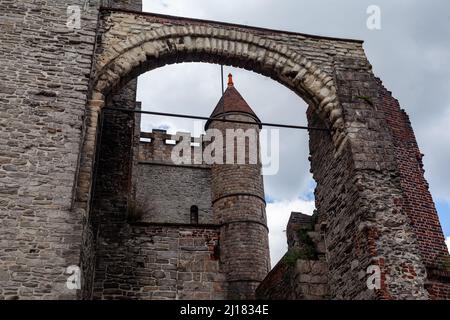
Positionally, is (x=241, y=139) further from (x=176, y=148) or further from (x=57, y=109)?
(x=57, y=109)

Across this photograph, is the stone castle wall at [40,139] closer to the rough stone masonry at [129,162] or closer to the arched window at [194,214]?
the rough stone masonry at [129,162]

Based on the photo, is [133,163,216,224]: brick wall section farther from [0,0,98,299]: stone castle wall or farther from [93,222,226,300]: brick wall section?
[0,0,98,299]: stone castle wall

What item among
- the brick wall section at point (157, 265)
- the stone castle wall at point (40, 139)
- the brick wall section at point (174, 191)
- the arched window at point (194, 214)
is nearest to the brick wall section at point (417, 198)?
the brick wall section at point (157, 265)

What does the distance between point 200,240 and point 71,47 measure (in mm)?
4588

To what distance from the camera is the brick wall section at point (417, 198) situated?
799 centimetres

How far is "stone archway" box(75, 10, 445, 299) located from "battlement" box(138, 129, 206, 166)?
11507mm

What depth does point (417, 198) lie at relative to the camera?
9070 mm

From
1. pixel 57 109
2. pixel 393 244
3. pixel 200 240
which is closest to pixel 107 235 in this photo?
pixel 200 240

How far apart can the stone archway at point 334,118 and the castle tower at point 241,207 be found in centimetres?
384

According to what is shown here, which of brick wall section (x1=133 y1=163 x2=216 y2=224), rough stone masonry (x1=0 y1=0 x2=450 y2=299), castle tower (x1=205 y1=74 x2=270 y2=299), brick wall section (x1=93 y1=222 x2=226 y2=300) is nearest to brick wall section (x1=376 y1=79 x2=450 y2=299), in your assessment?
rough stone masonry (x1=0 y1=0 x2=450 y2=299)

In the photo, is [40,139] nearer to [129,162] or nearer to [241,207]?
[129,162]

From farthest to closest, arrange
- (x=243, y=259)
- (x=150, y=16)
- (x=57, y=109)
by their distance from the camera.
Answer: (x=243, y=259) → (x=150, y=16) → (x=57, y=109)
